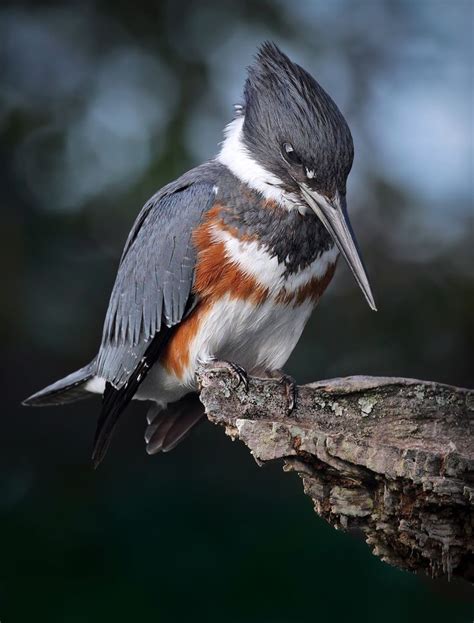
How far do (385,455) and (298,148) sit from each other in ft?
2.85

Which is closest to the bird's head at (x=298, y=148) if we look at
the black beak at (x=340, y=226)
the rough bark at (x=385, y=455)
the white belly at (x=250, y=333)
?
the black beak at (x=340, y=226)

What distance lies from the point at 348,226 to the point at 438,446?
26.2 inches

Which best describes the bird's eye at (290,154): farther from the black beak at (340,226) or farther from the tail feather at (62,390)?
the tail feather at (62,390)

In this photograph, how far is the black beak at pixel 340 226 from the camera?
80.7 inches

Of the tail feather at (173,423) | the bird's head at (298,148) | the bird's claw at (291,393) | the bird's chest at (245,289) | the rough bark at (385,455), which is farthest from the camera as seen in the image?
the tail feather at (173,423)

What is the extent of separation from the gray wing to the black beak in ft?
0.92

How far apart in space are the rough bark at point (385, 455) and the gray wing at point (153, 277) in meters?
0.57

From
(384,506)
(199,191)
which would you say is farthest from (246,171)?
(384,506)

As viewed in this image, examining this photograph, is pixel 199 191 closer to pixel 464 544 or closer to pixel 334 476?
pixel 334 476

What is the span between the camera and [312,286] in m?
2.23

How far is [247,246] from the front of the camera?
212 cm

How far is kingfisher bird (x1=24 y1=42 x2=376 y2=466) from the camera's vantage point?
6.77 ft

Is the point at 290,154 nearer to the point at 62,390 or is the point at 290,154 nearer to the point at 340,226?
the point at 340,226

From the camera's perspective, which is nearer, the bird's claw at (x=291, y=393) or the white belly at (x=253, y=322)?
the bird's claw at (x=291, y=393)
